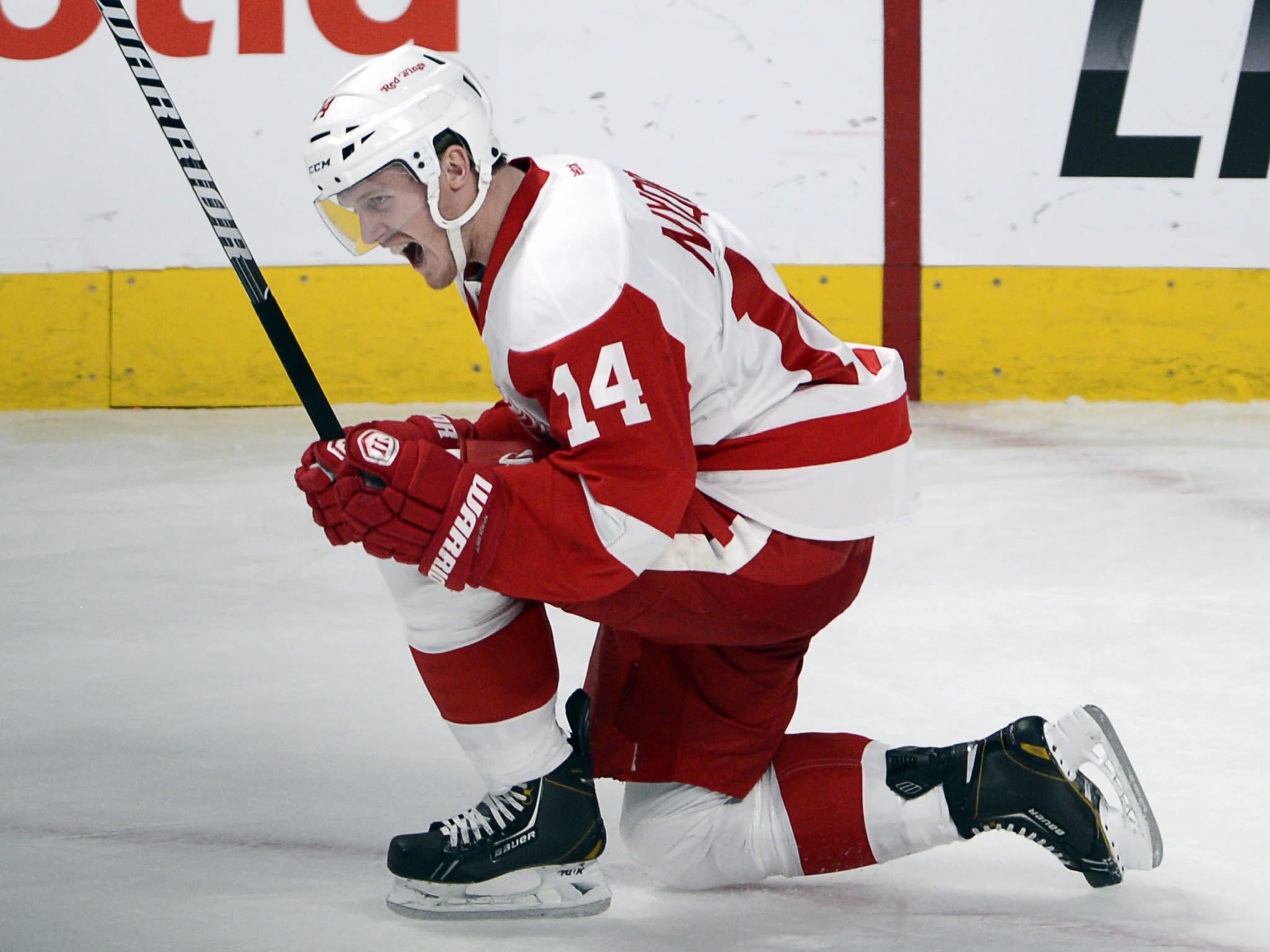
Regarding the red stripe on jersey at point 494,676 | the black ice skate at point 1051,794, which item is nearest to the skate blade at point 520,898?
the red stripe on jersey at point 494,676

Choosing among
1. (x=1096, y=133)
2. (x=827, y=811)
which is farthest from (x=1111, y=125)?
(x=827, y=811)

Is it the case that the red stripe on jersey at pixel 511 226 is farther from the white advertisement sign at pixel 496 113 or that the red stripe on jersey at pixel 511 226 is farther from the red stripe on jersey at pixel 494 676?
the white advertisement sign at pixel 496 113

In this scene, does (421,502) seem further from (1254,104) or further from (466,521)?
(1254,104)

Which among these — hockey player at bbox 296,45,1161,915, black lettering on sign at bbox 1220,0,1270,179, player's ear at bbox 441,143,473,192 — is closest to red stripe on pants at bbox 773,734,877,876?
hockey player at bbox 296,45,1161,915

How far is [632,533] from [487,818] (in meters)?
0.37

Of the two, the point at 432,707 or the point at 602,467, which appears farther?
the point at 432,707

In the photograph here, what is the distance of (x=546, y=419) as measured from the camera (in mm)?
1440

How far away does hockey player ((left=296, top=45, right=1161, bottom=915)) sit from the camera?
4.28ft

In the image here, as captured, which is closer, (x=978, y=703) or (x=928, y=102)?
(x=978, y=703)

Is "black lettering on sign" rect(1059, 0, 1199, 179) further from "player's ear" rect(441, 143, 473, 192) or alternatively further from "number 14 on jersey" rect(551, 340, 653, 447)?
"number 14 on jersey" rect(551, 340, 653, 447)

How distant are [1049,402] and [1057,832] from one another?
2907 millimetres

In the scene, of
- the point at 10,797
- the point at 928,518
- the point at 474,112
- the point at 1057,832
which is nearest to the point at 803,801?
the point at 1057,832

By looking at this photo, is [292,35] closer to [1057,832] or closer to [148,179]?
[148,179]

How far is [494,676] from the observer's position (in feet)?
4.82
